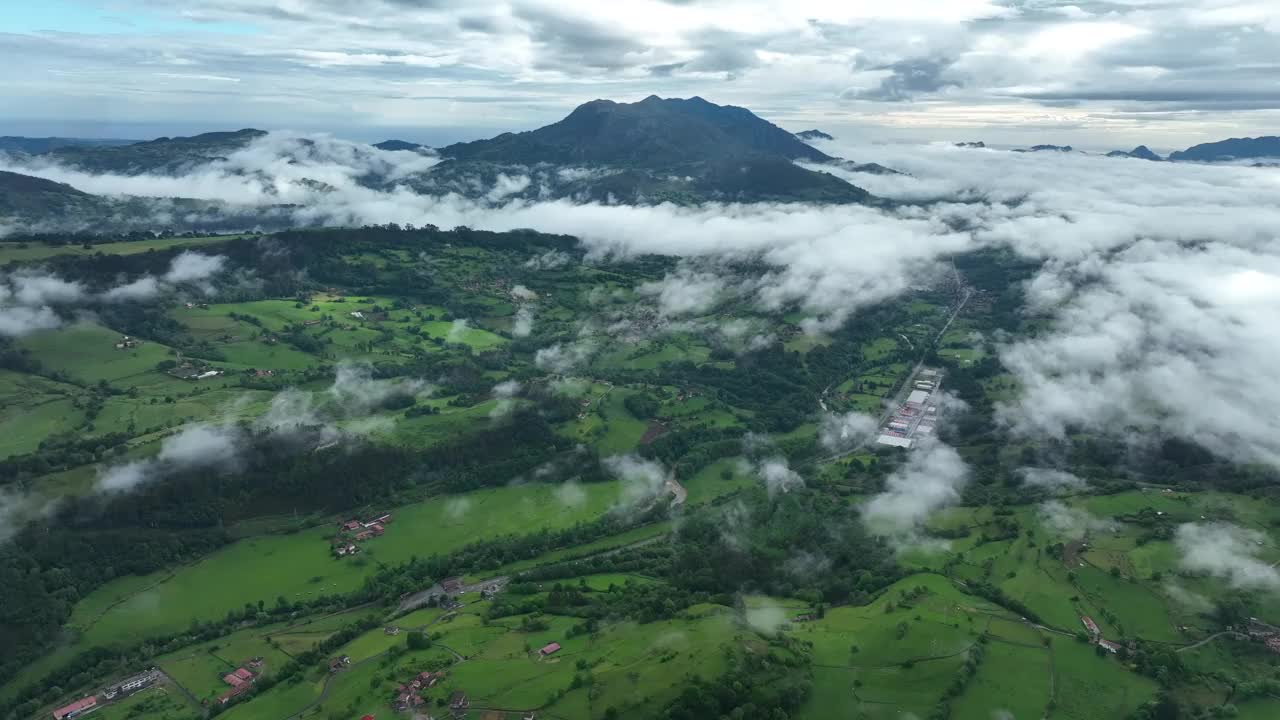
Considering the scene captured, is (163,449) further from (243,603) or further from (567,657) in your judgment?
(567,657)

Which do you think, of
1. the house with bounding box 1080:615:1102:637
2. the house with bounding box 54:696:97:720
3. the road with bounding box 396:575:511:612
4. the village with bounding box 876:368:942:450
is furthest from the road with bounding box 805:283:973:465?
the house with bounding box 54:696:97:720

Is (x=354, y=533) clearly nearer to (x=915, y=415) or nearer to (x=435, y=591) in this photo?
(x=435, y=591)

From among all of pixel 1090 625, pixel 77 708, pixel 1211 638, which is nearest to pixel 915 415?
pixel 1090 625

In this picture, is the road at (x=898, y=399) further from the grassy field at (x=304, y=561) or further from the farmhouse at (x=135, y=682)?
the farmhouse at (x=135, y=682)

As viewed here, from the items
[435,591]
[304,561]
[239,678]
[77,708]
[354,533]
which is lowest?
[435,591]

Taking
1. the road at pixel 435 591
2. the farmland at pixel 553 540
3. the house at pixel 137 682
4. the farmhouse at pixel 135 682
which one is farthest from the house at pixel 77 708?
the road at pixel 435 591

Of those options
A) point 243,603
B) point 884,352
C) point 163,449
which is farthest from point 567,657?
point 884,352
